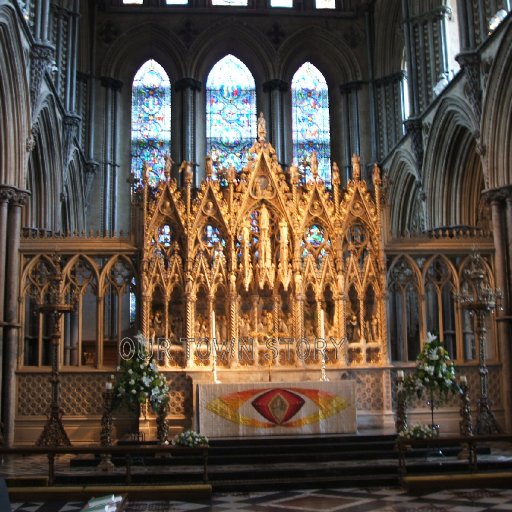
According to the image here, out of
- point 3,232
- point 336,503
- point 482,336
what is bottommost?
point 336,503

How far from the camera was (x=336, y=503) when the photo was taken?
8898mm

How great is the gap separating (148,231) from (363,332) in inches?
166

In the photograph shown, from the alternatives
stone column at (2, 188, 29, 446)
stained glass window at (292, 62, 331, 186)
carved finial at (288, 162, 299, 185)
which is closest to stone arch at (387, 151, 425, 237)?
stained glass window at (292, 62, 331, 186)

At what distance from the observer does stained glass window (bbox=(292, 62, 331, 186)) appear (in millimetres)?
26344

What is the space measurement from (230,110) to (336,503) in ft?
62.6

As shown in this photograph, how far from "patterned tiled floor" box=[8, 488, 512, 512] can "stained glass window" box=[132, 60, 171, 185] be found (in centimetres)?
1721

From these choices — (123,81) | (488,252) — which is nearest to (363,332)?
(488,252)

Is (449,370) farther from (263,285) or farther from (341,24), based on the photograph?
(341,24)

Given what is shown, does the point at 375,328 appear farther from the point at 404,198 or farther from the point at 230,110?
the point at 230,110

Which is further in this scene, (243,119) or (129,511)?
Result: (243,119)

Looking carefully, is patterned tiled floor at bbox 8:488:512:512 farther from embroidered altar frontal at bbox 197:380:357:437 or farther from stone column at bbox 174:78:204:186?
stone column at bbox 174:78:204:186

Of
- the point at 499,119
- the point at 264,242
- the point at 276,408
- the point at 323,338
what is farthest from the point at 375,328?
the point at 499,119

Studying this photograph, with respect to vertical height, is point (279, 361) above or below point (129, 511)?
above

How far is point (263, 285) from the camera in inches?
565
